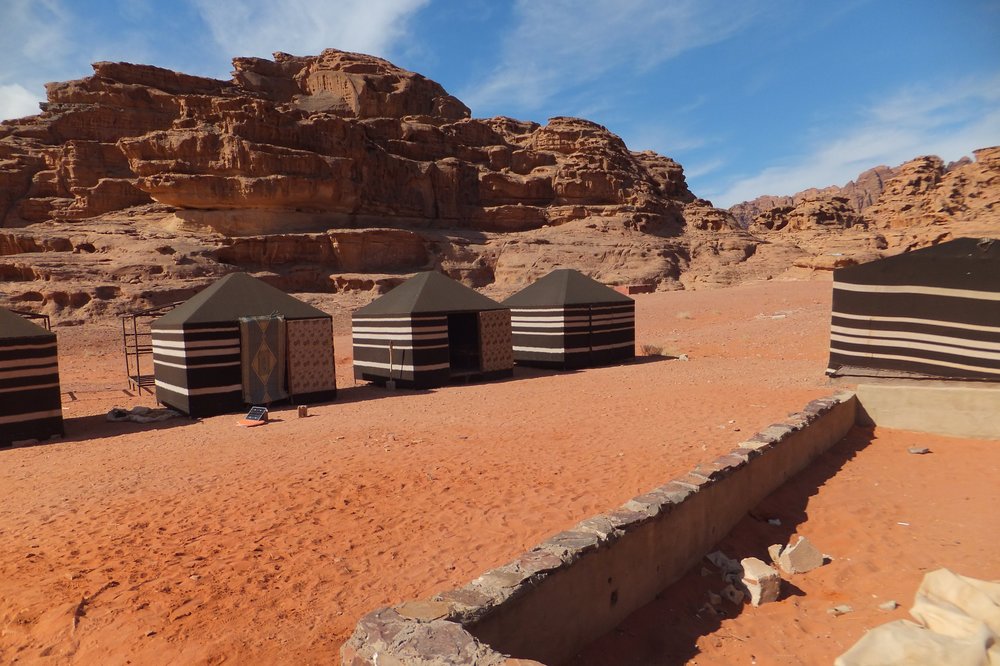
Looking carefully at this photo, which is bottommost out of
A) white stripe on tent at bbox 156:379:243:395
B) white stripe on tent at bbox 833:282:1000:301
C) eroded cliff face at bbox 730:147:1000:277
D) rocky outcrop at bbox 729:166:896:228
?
white stripe on tent at bbox 156:379:243:395

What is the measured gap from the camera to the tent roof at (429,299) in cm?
1434

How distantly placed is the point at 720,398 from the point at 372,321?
347 inches

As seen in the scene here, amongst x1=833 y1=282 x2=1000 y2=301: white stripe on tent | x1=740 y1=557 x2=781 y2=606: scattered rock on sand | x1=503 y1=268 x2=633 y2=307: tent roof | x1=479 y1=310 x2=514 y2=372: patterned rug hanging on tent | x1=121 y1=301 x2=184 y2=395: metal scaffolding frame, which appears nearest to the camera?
x1=740 y1=557 x2=781 y2=606: scattered rock on sand

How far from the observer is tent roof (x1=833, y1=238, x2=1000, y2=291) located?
31.7 feet

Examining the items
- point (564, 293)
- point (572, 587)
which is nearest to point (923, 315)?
point (564, 293)

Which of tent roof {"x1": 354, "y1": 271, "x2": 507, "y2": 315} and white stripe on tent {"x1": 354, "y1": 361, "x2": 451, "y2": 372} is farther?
tent roof {"x1": 354, "y1": 271, "x2": 507, "y2": 315}

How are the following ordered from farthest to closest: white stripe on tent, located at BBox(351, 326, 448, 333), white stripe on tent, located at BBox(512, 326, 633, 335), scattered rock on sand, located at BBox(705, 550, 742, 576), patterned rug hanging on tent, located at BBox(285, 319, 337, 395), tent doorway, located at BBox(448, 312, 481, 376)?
white stripe on tent, located at BBox(512, 326, 633, 335), tent doorway, located at BBox(448, 312, 481, 376), white stripe on tent, located at BBox(351, 326, 448, 333), patterned rug hanging on tent, located at BBox(285, 319, 337, 395), scattered rock on sand, located at BBox(705, 550, 742, 576)

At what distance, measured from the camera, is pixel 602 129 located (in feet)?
209

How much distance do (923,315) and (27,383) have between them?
15765 millimetres

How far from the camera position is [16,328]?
10.1 meters

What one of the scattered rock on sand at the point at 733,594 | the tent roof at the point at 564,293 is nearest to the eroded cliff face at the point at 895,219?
the tent roof at the point at 564,293

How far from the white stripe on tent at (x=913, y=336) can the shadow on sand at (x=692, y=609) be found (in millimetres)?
5369

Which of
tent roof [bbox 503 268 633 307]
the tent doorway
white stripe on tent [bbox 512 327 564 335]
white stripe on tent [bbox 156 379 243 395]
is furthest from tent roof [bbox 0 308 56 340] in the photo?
white stripe on tent [bbox 512 327 564 335]

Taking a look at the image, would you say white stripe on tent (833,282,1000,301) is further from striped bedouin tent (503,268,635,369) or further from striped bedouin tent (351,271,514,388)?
striped bedouin tent (351,271,514,388)
